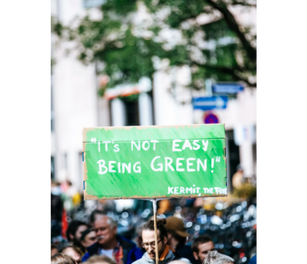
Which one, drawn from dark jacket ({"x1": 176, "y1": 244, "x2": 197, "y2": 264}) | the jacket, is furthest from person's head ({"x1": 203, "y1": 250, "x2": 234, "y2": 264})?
dark jacket ({"x1": 176, "y1": 244, "x2": 197, "y2": 264})

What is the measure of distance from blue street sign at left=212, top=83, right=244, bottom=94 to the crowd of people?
453 cm

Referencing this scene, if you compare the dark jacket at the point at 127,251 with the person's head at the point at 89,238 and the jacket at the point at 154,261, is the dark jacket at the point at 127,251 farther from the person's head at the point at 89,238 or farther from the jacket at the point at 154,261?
the jacket at the point at 154,261

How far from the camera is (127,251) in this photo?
5945 millimetres

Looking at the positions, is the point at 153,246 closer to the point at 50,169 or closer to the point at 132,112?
the point at 132,112

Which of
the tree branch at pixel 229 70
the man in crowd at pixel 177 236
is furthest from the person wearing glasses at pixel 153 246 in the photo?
the tree branch at pixel 229 70

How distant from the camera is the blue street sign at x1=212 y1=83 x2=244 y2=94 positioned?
10.3m

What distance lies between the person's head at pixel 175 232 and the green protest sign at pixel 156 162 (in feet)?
4.36

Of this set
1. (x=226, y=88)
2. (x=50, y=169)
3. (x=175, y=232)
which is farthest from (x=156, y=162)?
(x=50, y=169)

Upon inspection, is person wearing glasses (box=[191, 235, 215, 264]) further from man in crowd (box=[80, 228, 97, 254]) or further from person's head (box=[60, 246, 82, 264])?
man in crowd (box=[80, 228, 97, 254])

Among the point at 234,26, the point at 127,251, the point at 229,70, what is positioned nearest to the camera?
the point at 127,251

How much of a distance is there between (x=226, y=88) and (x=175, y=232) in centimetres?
507

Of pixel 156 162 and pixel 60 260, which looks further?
pixel 60 260
